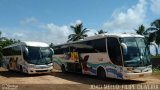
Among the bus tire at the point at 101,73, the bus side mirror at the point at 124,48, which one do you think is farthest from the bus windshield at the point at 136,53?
the bus tire at the point at 101,73

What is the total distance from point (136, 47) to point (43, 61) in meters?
9.62

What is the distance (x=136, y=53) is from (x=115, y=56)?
137cm

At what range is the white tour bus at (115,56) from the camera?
1858 centimetres

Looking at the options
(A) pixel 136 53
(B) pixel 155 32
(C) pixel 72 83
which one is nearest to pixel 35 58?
(C) pixel 72 83

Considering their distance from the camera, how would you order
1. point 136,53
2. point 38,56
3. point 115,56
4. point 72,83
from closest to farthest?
point 136,53 < point 115,56 < point 72,83 < point 38,56

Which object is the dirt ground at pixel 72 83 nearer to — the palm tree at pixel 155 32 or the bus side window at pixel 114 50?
the bus side window at pixel 114 50

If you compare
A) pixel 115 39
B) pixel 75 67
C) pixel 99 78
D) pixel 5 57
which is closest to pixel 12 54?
pixel 5 57

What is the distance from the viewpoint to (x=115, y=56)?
19422mm

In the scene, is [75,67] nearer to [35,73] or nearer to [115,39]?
[35,73]

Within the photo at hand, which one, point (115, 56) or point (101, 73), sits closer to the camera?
point (115, 56)

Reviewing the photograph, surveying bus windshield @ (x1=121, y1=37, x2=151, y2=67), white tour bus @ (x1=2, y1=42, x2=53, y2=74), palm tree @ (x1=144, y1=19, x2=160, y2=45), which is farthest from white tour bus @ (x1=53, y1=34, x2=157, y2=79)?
palm tree @ (x1=144, y1=19, x2=160, y2=45)

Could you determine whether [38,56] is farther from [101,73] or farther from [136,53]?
[136,53]

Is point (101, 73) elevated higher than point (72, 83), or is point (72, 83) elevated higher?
point (101, 73)

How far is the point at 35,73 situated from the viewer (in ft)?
85.2
